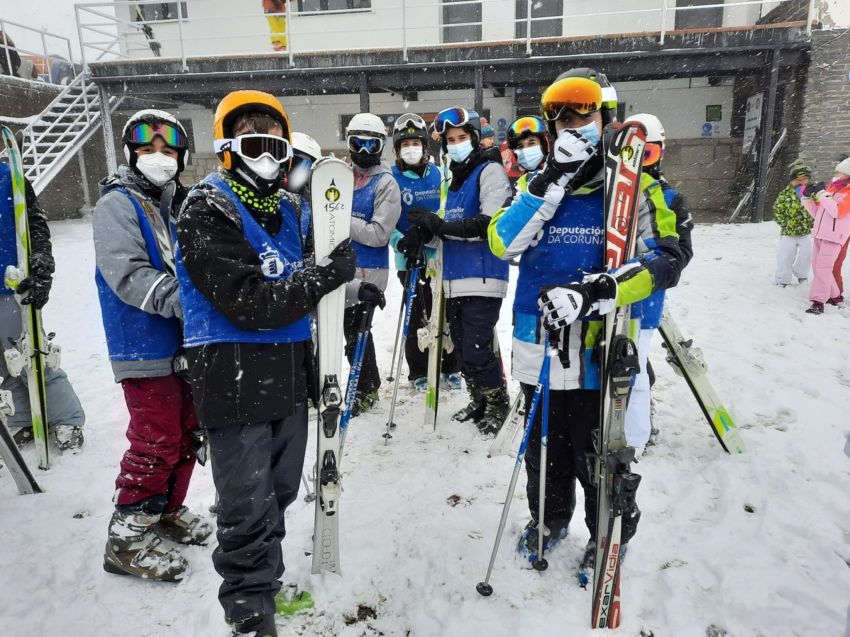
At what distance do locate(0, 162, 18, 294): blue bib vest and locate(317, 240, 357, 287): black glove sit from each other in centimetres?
254

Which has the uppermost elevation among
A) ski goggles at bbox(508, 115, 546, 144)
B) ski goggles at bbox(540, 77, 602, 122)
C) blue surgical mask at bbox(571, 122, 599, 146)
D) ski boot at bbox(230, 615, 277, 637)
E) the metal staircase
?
the metal staircase

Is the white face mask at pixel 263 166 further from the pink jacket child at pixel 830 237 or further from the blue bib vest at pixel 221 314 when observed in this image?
the pink jacket child at pixel 830 237

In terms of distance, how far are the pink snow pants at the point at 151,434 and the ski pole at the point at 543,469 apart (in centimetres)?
173

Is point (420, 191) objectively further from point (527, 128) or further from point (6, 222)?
point (6, 222)

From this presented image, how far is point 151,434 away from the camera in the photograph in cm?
247

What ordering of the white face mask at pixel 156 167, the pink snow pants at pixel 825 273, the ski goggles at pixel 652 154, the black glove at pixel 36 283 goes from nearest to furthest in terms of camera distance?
the white face mask at pixel 156 167 < the ski goggles at pixel 652 154 < the black glove at pixel 36 283 < the pink snow pants at pixel 825 273

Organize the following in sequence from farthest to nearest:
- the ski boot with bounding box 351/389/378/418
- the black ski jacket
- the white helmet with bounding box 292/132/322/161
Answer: the ski boot with bounding box 351/389/378/418 → the white helmet with bounding box 292/132/322/161 → the black ski jacket

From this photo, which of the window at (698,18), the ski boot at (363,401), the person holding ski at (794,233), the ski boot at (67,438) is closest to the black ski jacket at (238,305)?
the ski boot at (363,401)

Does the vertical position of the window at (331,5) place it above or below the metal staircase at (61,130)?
above

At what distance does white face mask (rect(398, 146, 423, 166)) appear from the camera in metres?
4.25

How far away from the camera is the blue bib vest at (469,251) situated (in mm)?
3705

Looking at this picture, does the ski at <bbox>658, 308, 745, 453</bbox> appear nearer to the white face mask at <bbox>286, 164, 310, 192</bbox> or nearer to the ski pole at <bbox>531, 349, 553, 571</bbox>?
the ski pole at <bbox>531, 349, 553, 571</bbox>

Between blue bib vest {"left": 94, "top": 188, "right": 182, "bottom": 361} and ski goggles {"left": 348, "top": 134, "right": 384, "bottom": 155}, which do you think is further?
ski goggles {"left": 348, "top": 134, "right": 384, "bottom": 155}

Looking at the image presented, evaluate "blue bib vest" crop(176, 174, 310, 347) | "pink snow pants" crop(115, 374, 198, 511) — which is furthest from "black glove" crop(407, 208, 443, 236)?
"pink snow pants" crop(115, 374, 198, 511)
